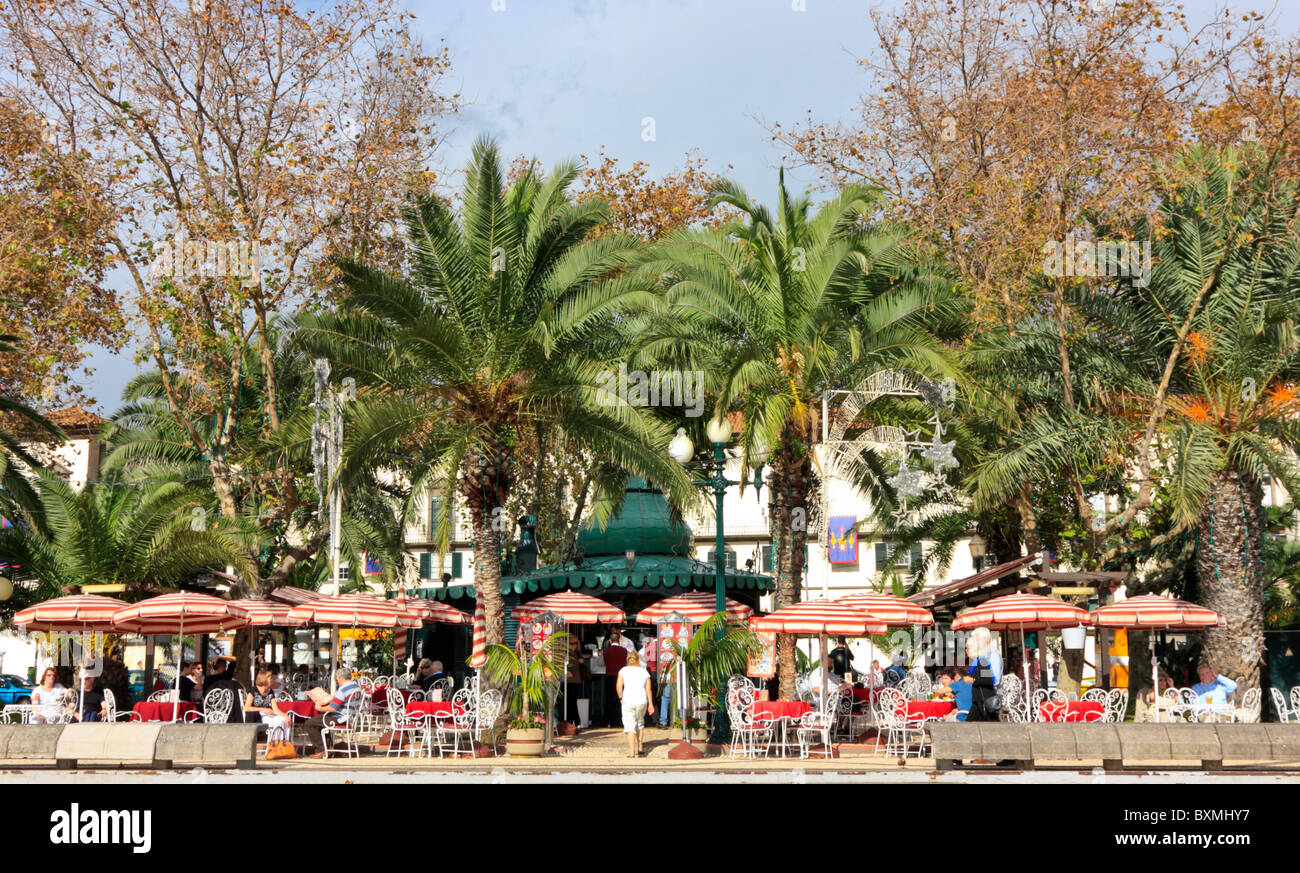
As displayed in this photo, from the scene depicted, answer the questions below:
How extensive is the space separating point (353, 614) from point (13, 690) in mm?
17393

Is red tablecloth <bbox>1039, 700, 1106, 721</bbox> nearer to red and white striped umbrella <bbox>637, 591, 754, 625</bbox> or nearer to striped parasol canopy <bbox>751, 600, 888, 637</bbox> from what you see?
striped parasol canopy <bbox>751, 600, 888, 637</bbox>

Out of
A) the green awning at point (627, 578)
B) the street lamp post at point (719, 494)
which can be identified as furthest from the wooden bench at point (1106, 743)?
the green awning at point (627, 578)

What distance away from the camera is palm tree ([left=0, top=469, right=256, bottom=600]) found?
82.6ft

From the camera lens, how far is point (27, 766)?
1698 cm

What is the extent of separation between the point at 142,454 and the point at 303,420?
42.7 feet

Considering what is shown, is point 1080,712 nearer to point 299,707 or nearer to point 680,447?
point 680,447

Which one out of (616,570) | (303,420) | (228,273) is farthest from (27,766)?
(616,570)

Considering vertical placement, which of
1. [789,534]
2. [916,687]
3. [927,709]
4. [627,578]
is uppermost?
[789,534]

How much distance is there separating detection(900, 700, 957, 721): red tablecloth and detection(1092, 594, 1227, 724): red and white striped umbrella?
2.80 meters

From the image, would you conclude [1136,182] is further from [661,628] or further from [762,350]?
[661,628]

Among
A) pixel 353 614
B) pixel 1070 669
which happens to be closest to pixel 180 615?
pixel 353 614

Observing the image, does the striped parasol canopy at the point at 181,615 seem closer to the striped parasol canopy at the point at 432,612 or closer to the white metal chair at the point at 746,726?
the striped parasol canopy at the point at 432,612

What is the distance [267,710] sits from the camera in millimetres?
19734

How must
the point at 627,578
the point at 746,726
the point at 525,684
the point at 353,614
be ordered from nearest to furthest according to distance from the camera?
the point at 525,684 < the point at 746,726 < the point at 353,614 < the point at 627,578
